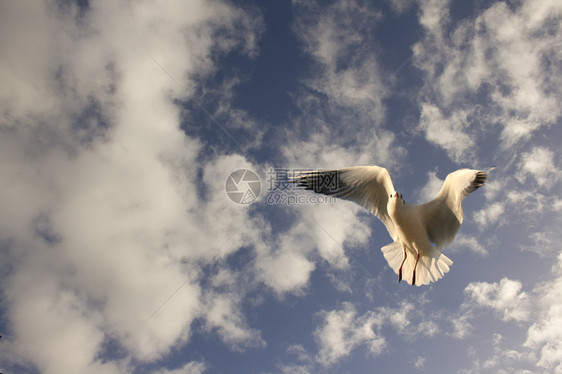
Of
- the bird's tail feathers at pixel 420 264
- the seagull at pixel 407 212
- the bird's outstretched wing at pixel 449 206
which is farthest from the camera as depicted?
the bird's tail feathers at pixel 420 264

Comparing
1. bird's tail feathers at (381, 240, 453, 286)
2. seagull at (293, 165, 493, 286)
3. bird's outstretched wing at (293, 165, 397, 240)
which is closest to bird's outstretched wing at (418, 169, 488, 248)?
seagull at (293, 165, 493, 286)

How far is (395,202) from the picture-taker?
609cm

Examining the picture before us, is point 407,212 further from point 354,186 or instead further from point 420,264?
point 420,264

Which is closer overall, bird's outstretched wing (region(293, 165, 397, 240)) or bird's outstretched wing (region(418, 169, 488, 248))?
bird's outstretched wing (region(418, 169, 488, 248))

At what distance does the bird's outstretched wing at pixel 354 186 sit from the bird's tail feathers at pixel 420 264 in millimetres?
322

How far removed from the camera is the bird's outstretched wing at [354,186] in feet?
22.0

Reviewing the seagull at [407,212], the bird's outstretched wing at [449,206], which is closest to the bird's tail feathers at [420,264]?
the seagull at [407,212]

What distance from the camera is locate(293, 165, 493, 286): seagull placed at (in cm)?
607

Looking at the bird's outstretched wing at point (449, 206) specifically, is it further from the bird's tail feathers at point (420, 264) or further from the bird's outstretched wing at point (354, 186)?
the bird's outstretched wing at point (354, 186)

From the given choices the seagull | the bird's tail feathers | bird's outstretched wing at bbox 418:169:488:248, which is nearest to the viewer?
bird's outstretched wing at bbox 418:169:488:248

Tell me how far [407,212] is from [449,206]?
670mm

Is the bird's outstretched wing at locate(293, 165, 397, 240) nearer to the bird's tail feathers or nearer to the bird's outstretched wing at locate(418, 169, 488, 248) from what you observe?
the bird's tail feathers

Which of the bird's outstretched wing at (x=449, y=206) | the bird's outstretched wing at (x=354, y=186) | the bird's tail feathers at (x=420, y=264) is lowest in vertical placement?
the bird's tail feathers at (x=420, y=264)

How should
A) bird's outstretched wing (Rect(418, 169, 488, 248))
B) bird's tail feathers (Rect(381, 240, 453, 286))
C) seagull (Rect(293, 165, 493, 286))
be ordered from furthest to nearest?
1. bird's tail feathers (Rect(381, 240, 453, 286))
2. seagull (Rect(293, 165, 493, 286))
3. bird's outstretched wing (Rect(418, 169, 488, 248))
